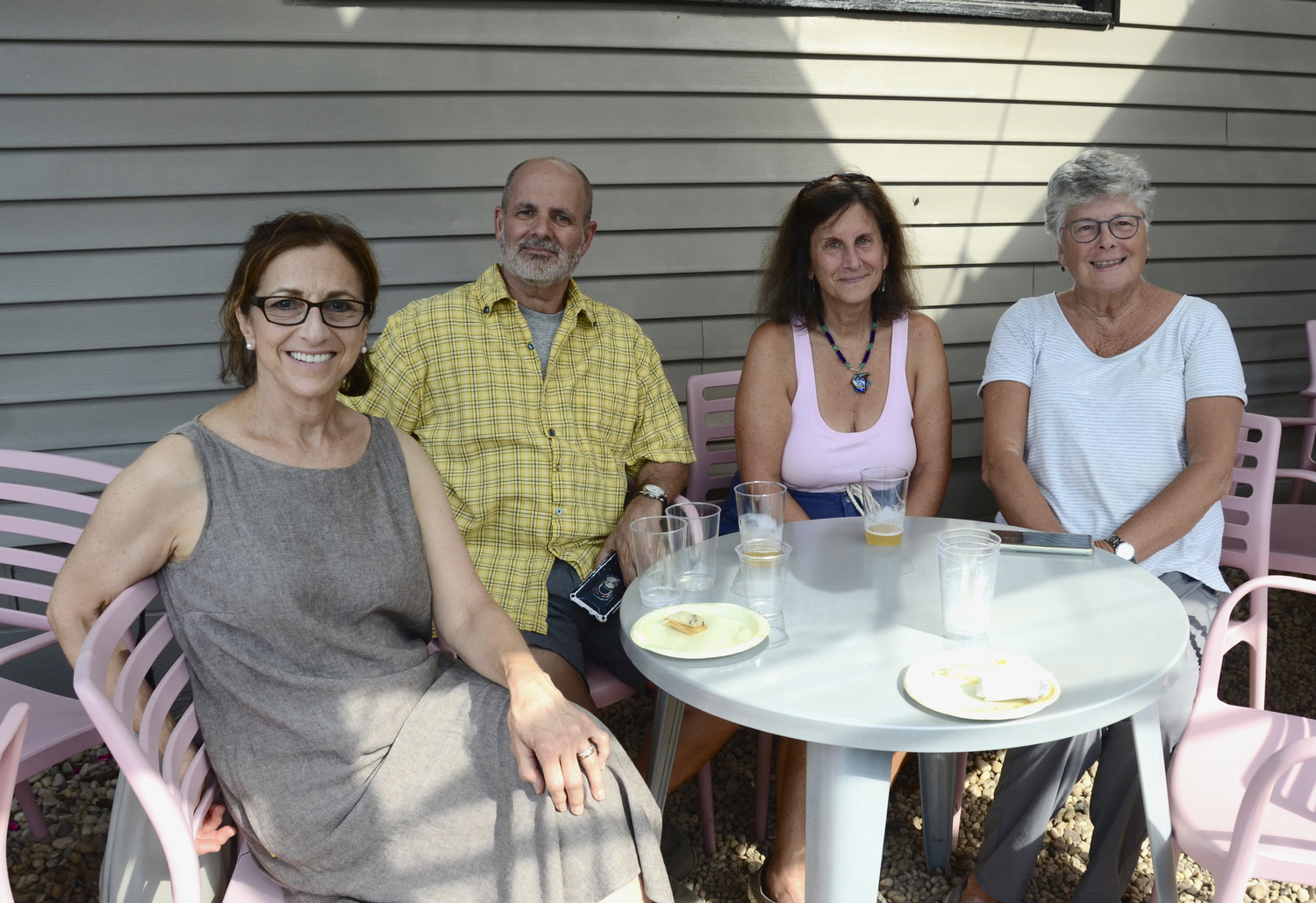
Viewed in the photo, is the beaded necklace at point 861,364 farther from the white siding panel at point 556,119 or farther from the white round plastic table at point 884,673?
the white siding panel at point 556,119

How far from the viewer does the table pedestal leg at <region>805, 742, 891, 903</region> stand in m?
1.27

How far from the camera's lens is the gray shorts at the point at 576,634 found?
2.08 m

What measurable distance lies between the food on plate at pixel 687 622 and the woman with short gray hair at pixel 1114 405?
0.86 metres

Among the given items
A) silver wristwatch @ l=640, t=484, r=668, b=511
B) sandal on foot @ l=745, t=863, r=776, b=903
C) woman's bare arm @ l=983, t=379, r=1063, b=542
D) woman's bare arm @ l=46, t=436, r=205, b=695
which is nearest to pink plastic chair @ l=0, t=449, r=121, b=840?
woman's bare arm @ l=46, t=436, r=205, b=695

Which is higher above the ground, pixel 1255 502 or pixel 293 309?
pixel 293 309

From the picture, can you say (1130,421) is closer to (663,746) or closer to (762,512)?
(762,512)

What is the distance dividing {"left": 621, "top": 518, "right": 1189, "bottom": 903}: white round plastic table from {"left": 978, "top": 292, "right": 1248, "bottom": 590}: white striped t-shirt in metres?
0.48

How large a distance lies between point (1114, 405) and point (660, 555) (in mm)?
1315

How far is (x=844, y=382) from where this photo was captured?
242cm

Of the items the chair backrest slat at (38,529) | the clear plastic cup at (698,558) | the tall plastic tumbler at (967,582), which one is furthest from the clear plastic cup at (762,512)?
the chair backrest slat at (38,529)

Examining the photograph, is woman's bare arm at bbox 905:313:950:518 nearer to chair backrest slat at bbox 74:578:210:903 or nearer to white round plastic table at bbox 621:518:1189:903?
white round plastic table at bbox 621:518:1189:903

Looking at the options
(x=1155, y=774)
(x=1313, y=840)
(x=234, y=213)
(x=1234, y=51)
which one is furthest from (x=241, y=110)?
(x=1234, y=51)

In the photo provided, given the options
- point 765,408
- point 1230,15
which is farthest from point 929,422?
point 1230,15

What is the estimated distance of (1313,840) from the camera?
1.39 meters
